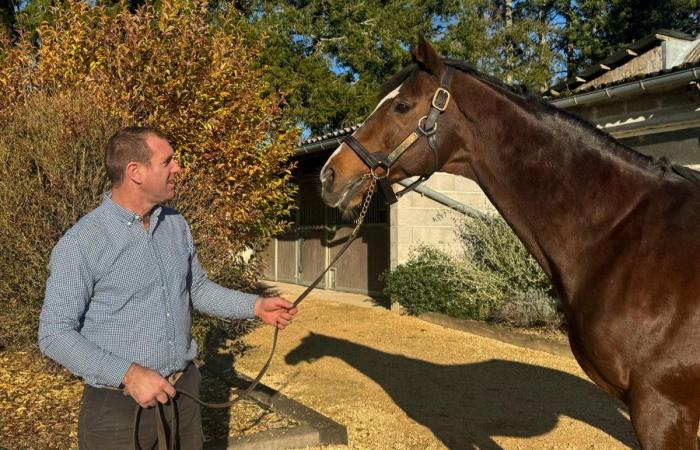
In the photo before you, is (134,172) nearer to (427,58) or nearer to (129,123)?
(427,58)

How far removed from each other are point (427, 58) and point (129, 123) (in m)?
3.28

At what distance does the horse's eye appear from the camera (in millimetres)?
2697

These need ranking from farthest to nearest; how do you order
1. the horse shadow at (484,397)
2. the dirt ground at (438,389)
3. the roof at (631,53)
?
the roof at (631,53), the horse shadow at (484,397), the dirt ground at (438,389)

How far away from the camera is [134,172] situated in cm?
200

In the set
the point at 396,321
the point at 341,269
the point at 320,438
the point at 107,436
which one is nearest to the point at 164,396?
the point at 107,436

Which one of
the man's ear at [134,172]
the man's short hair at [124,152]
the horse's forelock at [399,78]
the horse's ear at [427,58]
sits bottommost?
the man's ear at [134,172]

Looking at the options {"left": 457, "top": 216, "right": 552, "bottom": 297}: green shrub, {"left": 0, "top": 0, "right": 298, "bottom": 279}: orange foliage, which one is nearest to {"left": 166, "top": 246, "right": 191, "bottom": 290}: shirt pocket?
{"left": 0, "top": 0, "right": 298, "bottom": 279}: orange foliage

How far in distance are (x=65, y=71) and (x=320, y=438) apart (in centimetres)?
419

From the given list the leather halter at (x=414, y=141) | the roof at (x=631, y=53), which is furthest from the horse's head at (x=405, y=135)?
the roof at (x=631, y=53)

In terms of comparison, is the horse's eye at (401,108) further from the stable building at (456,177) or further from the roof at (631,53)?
the roof at (631,53)

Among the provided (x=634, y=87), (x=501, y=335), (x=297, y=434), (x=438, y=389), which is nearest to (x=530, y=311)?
(x=501, y=335)

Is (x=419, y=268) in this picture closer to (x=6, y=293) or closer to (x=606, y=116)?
(x=606, y=116)

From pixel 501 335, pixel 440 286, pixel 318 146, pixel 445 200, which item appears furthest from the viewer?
pixel 318 146

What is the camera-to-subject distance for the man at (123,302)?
178 cm
